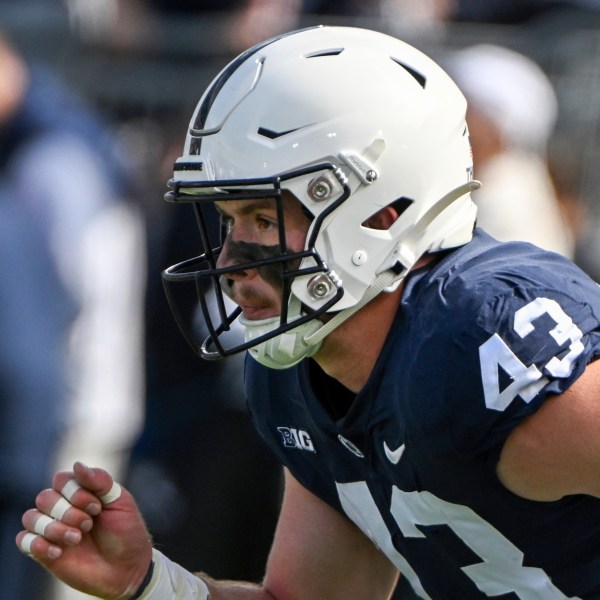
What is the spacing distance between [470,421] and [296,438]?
2.28ft

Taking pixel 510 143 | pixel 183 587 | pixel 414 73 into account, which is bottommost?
pixel 183 587

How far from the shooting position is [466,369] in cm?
261

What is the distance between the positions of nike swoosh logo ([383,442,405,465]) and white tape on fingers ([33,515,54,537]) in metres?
0.70

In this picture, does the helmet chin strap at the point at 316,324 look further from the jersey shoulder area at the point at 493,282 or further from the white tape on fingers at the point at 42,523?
the white tape on fingers at the point at 42,523

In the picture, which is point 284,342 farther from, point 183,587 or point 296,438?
point 183,587

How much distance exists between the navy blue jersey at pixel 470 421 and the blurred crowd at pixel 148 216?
1.40 meters

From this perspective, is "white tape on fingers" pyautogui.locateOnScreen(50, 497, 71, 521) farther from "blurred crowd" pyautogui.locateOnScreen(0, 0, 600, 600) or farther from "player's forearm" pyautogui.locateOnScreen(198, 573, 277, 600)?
"blurred crowd" pyautogui.locateOnScreen(0, 0, 600, 600)

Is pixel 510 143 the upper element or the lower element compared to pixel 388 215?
lower

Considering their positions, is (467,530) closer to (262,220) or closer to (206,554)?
(262,220)

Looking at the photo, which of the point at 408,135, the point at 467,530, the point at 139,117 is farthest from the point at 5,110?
the point at 467,530

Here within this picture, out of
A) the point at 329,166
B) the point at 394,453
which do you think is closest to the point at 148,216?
the point at 329,166

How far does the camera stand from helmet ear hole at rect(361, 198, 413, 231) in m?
2.89

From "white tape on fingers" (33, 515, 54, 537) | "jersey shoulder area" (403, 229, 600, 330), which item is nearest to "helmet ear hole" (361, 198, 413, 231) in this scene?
"jersey shoulder area" (403, 229, 600, 330)

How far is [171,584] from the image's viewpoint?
322 cm
